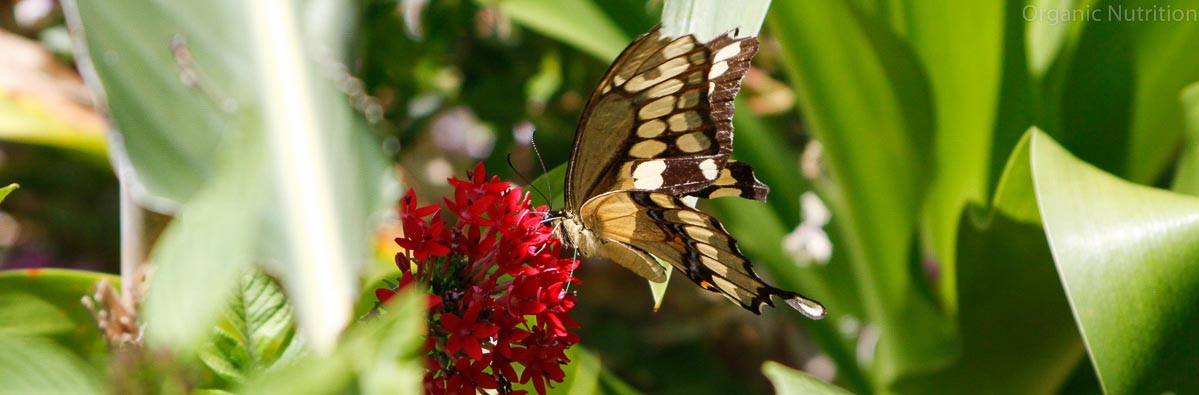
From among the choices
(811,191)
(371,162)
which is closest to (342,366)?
(371,162)

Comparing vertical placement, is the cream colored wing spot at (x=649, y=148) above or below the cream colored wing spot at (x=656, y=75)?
below

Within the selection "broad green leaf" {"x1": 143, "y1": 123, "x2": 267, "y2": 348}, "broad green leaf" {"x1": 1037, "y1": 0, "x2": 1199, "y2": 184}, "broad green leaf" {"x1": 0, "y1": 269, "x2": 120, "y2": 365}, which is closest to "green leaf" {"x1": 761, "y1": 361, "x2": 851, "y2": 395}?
"broad green leaf" {"x1": 143, "y1": 123, "x2": 267, "y2": 348}

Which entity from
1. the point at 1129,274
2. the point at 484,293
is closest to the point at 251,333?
the point at 484,293

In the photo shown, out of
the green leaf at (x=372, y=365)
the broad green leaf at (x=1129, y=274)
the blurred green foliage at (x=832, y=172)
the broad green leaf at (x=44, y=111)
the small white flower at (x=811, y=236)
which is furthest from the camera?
the small white flower at (x=811, y=236)

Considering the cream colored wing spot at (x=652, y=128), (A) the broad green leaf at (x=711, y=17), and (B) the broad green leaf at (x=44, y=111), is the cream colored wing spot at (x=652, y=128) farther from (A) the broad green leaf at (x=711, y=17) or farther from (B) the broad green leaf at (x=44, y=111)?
(B) the broad green leaf at (x=44, y=111)

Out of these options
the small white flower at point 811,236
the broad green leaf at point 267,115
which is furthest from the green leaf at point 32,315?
the small white flower at point 811,236

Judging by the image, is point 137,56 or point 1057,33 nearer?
point 137,56

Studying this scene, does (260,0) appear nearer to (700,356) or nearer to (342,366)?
(342,366)
